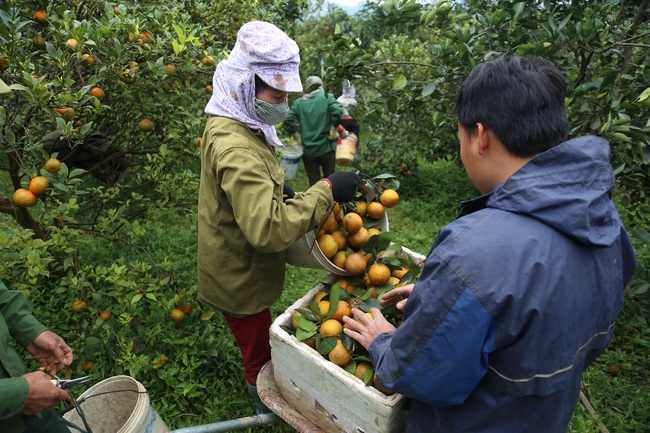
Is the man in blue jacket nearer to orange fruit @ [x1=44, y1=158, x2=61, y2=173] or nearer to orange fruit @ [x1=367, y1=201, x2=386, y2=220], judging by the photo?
orange fruit @ [x1=367, y1=201, x2=386, y2=220]

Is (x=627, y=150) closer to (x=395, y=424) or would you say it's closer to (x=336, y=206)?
(x=336, y=206)

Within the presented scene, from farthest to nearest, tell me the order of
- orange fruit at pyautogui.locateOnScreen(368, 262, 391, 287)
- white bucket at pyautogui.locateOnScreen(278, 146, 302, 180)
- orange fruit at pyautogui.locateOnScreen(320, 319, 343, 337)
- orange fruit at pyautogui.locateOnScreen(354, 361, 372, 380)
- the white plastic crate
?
white bucket at pyautogui.locateOnScreen(278, 146, 302, 180), orange fruit at pyautogui.locateOnScreen(368, 262, 391, 287), orange fruit at pyautogui.locateOnScreen(320, 319, 343, 337), orange fruit at pyautogui.locateOnScreen(354, 361, 372, 380), the white plastic crate

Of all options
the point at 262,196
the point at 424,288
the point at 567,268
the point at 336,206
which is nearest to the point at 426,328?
the point at 424,288

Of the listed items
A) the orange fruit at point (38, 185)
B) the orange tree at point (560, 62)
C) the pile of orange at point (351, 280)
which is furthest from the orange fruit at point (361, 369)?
the orange fruit at point (38, 185)

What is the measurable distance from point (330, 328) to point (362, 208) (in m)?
0.68

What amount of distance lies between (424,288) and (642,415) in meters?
2.32

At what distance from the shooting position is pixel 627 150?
6.94 ft

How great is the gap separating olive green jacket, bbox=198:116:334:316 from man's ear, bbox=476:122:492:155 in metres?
0.71

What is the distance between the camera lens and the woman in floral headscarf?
1.57 m

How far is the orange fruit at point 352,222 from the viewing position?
200 centimetres

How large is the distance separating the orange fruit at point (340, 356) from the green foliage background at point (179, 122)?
44.8 inches

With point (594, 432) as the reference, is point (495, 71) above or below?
above

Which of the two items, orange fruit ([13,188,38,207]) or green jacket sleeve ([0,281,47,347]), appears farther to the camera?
orange fruit ([13,188,38,207])

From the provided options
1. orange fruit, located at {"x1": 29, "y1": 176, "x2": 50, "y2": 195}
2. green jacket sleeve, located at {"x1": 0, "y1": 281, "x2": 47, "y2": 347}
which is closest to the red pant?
green jacket sleeve, located at {"x1": 0, "y1": 281, "x2": 47, "y2": 347}
